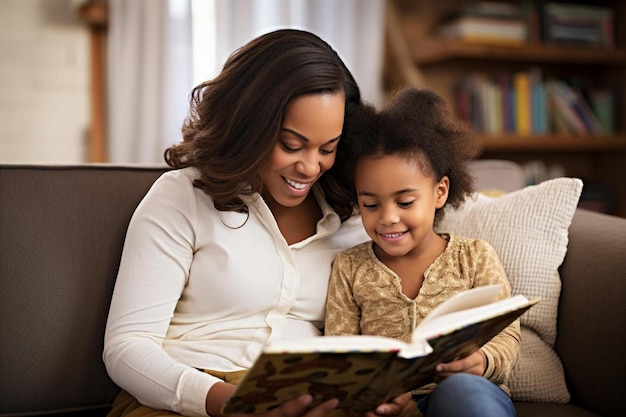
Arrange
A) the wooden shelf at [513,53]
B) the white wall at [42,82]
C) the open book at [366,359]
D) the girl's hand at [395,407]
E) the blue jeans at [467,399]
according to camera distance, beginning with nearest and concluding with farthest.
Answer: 1. the open book at [366,359]
2. the blue jeans at [467,399]
3. the girl's hand at [395,407]
4. the white wall at [42,82]
5. the wooden shelf at [513,53]

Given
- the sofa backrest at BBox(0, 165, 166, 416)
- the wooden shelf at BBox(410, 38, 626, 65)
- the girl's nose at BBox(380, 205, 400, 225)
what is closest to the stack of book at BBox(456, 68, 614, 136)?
the wooden shelf at BBox(410, 38, 626, 65)

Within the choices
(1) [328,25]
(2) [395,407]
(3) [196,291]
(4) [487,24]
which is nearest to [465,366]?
(2) [395,407]

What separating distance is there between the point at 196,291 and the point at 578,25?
274cm

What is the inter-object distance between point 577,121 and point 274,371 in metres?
2.93

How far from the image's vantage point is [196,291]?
1.31m

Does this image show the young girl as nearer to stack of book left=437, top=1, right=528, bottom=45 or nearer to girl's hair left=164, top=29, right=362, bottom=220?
girl's hair left=164, top=29, right=362, bottom=220

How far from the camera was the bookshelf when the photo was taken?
10.8ft

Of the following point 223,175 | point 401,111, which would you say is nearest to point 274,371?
point 223,175

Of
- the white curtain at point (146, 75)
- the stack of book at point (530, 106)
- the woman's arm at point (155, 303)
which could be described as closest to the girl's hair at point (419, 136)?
the woman's arm at point (155, 303)

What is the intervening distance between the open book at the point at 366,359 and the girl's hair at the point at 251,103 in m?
0.42

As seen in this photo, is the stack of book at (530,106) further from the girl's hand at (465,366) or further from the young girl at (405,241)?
the girl's hand at (465,366)

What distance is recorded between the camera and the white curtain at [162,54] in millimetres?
2762

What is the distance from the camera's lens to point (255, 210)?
136cm

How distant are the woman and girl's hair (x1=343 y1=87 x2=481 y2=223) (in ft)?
0.14
